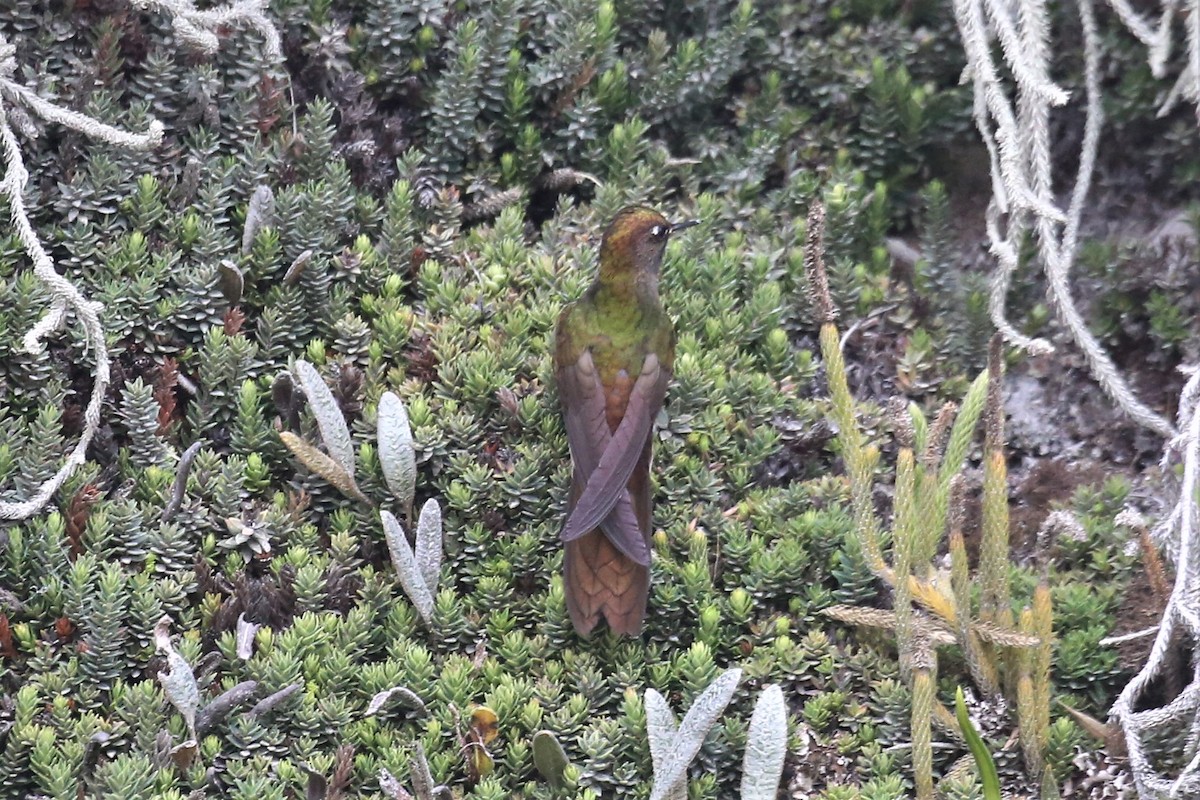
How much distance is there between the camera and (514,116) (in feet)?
19.1

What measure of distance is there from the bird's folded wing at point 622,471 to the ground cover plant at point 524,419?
10.2 inches

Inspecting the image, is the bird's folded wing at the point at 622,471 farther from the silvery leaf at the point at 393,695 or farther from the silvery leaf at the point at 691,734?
the silvery leaf at the point at 393,695

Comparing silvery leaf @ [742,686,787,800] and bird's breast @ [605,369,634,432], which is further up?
bird's breast @ [605,369,634,432]

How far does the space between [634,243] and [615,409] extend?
71 centimetres

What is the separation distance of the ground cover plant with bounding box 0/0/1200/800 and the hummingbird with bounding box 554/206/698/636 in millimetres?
162

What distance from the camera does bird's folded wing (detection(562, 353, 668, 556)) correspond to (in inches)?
165

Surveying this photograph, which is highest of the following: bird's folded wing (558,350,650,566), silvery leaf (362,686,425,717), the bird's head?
the bird's head

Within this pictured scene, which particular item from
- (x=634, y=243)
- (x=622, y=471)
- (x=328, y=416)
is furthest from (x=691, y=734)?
(x=634, y=243)

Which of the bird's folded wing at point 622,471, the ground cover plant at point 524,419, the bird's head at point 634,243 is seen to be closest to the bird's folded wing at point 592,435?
the bird's folded wing at point 622,471

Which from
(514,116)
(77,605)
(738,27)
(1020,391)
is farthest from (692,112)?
(77,605)

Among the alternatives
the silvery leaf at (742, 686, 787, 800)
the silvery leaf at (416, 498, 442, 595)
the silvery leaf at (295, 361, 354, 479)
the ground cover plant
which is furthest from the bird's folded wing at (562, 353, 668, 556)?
the silvery leaf at (295, 361, 354, 479)

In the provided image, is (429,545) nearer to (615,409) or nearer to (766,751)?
(615,409)

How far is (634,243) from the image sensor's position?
512 cm

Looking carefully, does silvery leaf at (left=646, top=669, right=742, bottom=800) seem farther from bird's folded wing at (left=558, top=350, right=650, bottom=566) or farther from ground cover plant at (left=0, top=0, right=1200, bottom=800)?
bird's folded wing at (left=558, top=350, right=650, bottom=566)
